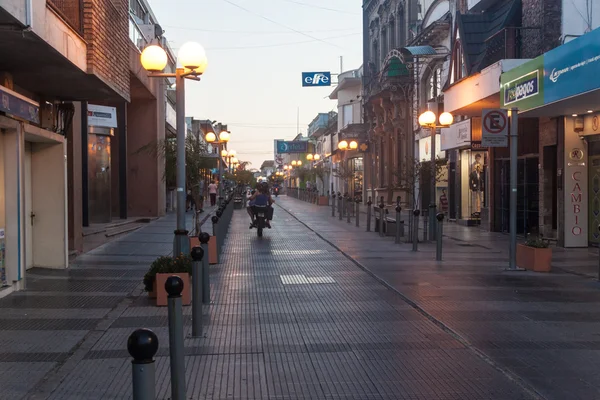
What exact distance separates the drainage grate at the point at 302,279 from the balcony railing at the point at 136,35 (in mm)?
13441

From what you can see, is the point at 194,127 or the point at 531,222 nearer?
the point at 531,222

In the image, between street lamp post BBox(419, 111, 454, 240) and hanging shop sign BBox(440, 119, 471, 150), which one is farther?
hanging shop sign BBox(440, 119, 471, 150)

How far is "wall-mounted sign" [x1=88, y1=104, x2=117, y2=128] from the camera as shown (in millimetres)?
20594

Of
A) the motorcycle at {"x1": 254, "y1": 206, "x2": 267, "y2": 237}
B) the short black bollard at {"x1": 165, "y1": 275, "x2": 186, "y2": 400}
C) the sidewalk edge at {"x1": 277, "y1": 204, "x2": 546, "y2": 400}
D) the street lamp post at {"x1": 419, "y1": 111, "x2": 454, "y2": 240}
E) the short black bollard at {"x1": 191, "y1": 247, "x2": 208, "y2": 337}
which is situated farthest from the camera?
the motorcycle at {"x1": 254, "y1": 206, "x2": 267, "y2": 237}

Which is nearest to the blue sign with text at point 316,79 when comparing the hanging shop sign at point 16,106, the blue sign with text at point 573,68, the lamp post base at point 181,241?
the blue sign with text at point 573,68

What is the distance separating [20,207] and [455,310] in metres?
6.49

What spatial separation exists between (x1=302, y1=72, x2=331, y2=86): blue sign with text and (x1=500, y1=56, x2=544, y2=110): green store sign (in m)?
20.9

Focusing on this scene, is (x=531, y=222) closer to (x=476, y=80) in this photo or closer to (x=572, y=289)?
(x=476, y=80)

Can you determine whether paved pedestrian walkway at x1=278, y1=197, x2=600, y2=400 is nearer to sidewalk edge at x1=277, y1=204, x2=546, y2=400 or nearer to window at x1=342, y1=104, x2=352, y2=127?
sidewalk edge at x1=277, y1=204, x2=546, y2=400

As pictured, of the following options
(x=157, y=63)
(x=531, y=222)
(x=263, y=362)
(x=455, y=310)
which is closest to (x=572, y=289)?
(x=455, y=310)

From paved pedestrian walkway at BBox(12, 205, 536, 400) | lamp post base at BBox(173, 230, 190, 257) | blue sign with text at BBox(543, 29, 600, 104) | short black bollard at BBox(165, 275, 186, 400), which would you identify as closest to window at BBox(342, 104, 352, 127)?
blue sign with text at BBox(543, 29, 600, 104)

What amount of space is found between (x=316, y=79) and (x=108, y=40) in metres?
25.8

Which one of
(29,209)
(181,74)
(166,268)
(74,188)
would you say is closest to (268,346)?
(166,268)

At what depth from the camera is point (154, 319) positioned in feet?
28.7
